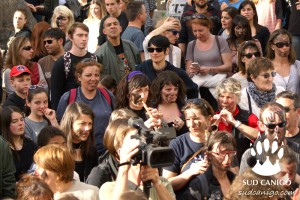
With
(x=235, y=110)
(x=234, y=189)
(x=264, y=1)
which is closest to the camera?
(x=234, y=189)

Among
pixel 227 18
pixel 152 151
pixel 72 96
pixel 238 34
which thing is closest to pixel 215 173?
pixel 152 151

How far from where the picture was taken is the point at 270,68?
380 inches

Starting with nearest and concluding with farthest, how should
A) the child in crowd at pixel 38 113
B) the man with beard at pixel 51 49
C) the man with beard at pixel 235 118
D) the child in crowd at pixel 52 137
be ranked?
the child in crowd at pixel 52 137 → the man with beard at pixel 235 118 → the child in crowd at pixel 38 113 → the man with beard at pixel 51 49

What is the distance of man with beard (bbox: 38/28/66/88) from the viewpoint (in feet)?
36.6

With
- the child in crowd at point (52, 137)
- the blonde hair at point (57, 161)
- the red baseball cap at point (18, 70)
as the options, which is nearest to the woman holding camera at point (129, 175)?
the blonde hair at point (57, 161)

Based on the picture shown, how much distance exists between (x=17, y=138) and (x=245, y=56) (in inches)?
133

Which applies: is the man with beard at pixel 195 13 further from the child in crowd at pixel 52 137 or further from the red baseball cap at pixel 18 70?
the child in crowd at pixel 52 137

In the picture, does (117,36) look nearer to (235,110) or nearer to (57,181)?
(235,110)

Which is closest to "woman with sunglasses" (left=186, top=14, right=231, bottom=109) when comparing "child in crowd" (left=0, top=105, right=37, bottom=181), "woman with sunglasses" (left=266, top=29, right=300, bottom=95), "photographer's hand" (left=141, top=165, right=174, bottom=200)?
"woman with sunglasses" (left=266, top=29, right=300, bottom=95)

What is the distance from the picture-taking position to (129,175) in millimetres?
6527

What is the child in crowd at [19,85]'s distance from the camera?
9.64 m

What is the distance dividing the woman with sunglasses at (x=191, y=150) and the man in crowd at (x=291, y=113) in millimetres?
754

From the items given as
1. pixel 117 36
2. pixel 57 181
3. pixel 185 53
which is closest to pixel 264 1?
pixel 185 53

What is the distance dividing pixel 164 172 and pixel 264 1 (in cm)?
638
